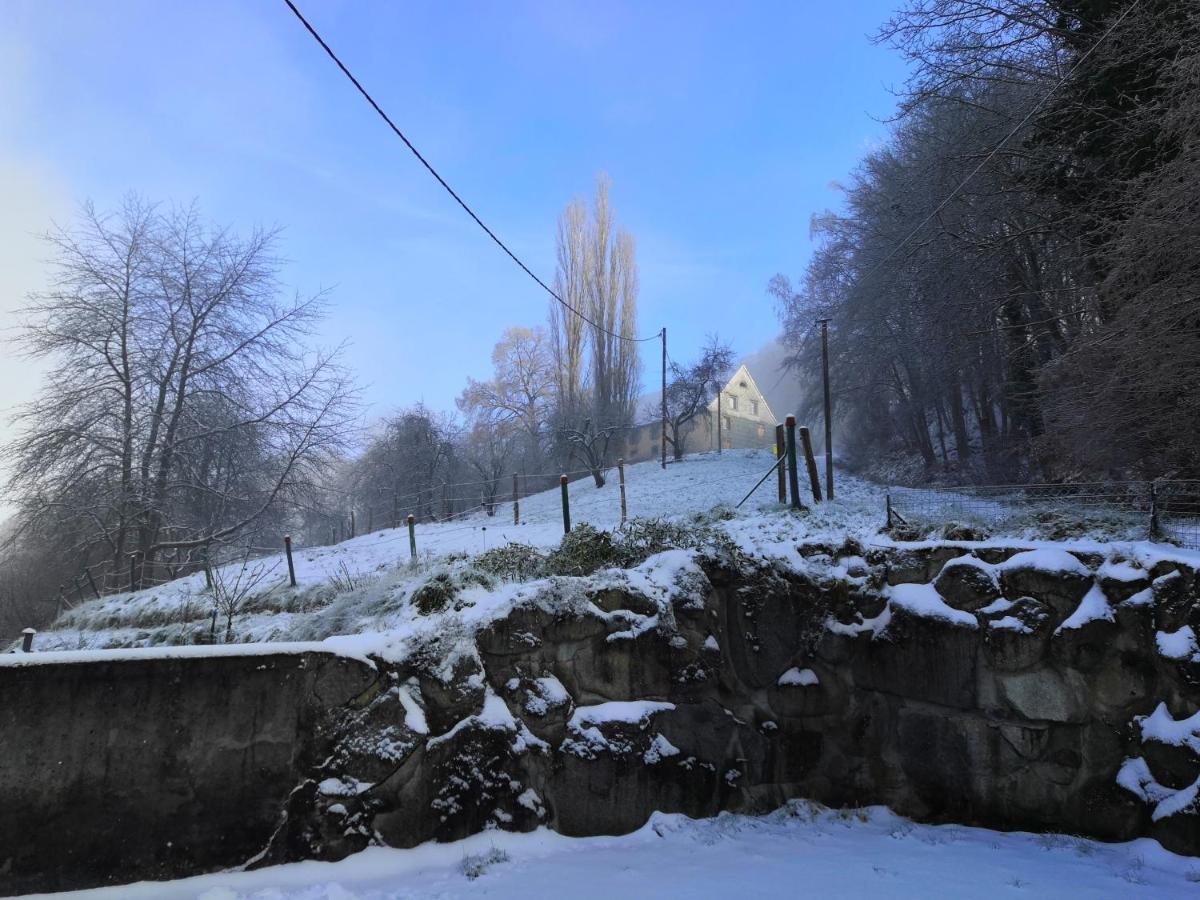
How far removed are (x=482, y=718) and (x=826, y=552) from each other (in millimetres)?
3428

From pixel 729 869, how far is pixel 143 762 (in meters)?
3.44

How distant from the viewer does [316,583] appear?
10.8 m

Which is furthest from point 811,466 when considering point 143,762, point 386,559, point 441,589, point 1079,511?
point 143,762

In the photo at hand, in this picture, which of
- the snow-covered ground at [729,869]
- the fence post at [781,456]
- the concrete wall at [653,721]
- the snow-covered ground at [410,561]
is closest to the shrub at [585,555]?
the snow-covered ground at [410,561]

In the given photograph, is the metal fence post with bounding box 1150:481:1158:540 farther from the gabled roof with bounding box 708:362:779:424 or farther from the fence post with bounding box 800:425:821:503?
the gabled roof with bounding box 708:362:779:424

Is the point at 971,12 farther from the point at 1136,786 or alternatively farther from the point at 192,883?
the point at 192,883

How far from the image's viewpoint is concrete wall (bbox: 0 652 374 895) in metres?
3.45

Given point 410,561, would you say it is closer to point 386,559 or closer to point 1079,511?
point 386,559

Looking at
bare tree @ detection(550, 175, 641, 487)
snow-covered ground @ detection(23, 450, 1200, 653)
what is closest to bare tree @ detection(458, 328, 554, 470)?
bare tree @ detection(550, 175, 641, 487)

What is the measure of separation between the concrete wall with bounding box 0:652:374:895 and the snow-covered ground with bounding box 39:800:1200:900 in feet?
0.59

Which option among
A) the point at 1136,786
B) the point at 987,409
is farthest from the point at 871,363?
the point at 1136,786

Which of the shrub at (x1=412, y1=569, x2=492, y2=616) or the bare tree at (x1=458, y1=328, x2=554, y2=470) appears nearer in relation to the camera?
the shrub at (x1=412, y1=569, x2=492, y2=616)

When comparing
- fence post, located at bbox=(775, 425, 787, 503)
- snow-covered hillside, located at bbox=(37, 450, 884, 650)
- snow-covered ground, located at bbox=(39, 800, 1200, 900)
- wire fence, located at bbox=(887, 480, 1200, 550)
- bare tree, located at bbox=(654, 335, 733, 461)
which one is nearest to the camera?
snow-covered ground, located at bbox=(39, 800, 1200, 900)

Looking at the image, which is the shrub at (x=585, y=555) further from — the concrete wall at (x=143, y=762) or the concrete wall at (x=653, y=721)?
the concrete wall at (x=143, y=762)
